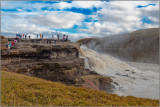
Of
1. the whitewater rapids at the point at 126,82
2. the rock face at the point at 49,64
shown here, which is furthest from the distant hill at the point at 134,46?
the rock face at the point at 49,64

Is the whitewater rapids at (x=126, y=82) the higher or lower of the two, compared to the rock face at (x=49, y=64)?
lower

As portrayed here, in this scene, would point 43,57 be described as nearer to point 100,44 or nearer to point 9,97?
point 9,97

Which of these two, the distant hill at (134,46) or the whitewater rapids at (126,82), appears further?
the distant hill at (134,46)

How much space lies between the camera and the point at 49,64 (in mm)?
17422

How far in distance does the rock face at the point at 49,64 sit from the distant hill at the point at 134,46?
124ft

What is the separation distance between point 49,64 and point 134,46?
2241 inches

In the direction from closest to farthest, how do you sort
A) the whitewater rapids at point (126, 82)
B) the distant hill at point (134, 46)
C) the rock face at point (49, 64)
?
the rock face at point (49, 64)
the whitewater rapids at point (126, 82)
the distant hill at point (134, 46)

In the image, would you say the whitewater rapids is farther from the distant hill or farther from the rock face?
the distant hill

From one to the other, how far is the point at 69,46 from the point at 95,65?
7856 mm

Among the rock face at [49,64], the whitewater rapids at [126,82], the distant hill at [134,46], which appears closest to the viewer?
the rock face at [49,64]

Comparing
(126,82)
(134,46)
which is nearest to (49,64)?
(126,82)

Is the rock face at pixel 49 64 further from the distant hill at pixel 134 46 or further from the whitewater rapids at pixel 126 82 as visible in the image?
the distant hill at pixel 134 46

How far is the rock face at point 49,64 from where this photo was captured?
52.7ft

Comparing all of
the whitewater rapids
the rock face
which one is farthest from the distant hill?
the rock face
